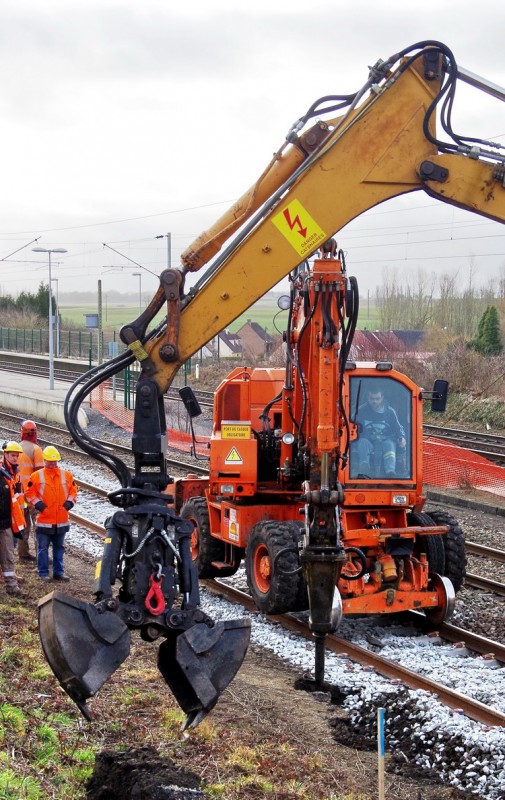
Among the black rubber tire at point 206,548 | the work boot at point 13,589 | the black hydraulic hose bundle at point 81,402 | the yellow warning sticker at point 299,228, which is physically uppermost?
the yellow warning sticker at point 299,228

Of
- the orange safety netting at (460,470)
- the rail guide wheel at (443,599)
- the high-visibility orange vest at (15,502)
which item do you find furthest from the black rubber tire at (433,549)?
the orange safety netting at (460,470)

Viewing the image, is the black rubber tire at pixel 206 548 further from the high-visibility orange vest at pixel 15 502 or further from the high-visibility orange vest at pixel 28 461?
the high-visibility orange vest at pixel 28 461

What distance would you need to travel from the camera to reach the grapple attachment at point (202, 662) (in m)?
5.99

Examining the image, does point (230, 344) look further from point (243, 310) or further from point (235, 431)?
point (243, 310)

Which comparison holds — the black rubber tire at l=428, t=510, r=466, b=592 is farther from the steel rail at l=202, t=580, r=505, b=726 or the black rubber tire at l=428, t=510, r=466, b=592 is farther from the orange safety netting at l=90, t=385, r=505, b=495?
the orange safety netting at l=90, t=385, r=505, b=495

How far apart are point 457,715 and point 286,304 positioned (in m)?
4.58

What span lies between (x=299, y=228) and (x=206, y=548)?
629 cm

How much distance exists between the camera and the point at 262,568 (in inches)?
426

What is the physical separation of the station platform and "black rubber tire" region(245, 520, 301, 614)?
1511cm

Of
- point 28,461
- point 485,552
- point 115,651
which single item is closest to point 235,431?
point 28,461

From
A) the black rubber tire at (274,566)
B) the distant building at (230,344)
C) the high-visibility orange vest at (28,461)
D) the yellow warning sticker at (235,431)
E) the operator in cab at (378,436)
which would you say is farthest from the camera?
the distant building at (230,344)

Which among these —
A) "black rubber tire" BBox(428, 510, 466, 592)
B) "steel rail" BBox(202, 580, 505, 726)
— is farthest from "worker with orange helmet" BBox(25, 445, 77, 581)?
"black rubber tire" BBox(428, 510, 466, 592)

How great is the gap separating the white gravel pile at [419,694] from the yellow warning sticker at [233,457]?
5.52 feet

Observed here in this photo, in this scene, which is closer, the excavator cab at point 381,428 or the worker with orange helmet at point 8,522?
the excavator cab at point 381,428
